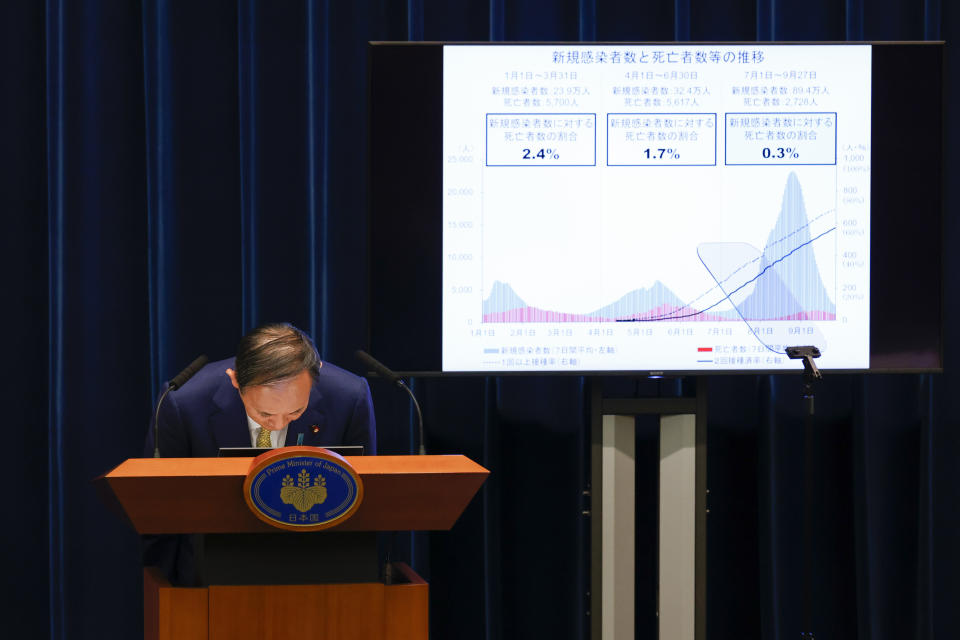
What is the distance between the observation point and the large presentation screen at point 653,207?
102 inches

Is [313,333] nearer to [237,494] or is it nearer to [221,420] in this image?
[221,420]

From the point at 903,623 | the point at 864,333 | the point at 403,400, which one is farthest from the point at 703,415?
the point at 903,623

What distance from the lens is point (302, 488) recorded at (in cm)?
155

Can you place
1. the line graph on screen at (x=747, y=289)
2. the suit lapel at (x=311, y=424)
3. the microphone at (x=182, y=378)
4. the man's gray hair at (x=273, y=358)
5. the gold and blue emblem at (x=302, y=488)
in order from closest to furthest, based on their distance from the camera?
the gold and blue emblem at (x=302, y=488) < the microphone at (x=182, y=378) < the man's gray hair at (x=273, y=358) < the suit lapel at (x=311, y=424) < the line graph on screen at (x=747, y=289)

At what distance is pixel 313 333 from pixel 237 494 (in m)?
1.55

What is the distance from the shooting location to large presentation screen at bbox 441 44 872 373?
2.60 meters

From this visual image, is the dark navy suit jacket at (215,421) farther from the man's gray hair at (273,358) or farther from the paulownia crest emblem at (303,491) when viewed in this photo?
the paulownia crest emblem at (303,491)

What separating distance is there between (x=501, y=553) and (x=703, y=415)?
2.88ft

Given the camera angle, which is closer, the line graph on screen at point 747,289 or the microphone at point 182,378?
the microphone at point 182,378

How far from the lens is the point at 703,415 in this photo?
8.53ft

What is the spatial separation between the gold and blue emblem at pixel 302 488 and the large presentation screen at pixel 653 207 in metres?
1.08

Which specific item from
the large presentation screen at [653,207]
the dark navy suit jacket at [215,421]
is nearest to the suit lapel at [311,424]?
the dark navy suit jacket at [215,421]

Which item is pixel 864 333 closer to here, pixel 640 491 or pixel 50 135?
pixel 640 491

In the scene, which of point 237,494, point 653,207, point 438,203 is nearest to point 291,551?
point 237,494
